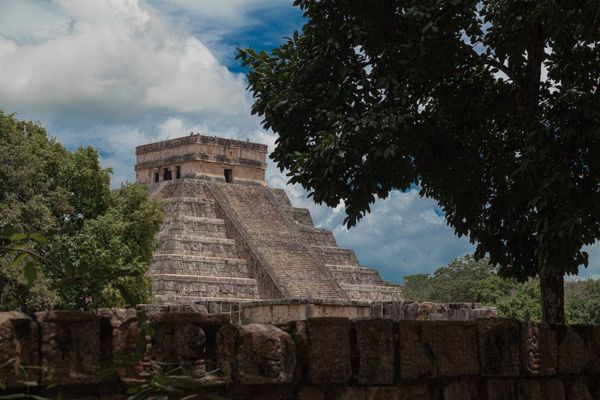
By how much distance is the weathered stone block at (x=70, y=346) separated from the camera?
14.0ft

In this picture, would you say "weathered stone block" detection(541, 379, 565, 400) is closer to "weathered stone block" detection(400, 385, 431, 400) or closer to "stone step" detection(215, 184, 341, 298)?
"weathered stone block" detection(400, 385, 431, 400)

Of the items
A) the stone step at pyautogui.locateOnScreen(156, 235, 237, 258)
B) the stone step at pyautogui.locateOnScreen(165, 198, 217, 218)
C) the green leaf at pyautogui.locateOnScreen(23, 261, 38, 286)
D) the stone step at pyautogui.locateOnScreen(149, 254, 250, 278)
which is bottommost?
the green leaf at pyautogui.locateOnScreen(23, 261, 38, 286)

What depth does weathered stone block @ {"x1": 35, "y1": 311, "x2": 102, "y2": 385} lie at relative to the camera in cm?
427

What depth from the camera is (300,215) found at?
5850 cm

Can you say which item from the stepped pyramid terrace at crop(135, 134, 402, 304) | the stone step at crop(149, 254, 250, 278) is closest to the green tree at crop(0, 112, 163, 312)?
the stepped pyramid terrace at crop(135, 134, 402, 304)

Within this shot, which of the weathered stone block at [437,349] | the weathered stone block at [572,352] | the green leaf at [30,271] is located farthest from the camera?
the weathered stone block at [572,352]

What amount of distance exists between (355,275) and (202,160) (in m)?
11.6

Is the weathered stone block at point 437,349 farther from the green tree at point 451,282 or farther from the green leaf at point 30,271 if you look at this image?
the green tree at point 451,282

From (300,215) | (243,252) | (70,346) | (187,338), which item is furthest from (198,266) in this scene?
(70,346)

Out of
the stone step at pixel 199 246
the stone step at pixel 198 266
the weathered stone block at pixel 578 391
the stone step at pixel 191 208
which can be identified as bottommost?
the weathered stone block at pixel 578 391

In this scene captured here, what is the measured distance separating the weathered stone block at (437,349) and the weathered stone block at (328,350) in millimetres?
479

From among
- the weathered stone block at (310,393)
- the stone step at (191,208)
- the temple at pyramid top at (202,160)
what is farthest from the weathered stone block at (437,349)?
the temple at pyramid top at (202,160)

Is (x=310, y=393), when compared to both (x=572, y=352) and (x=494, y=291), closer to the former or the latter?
(x=572, y=352)

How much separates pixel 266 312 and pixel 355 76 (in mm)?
17836
